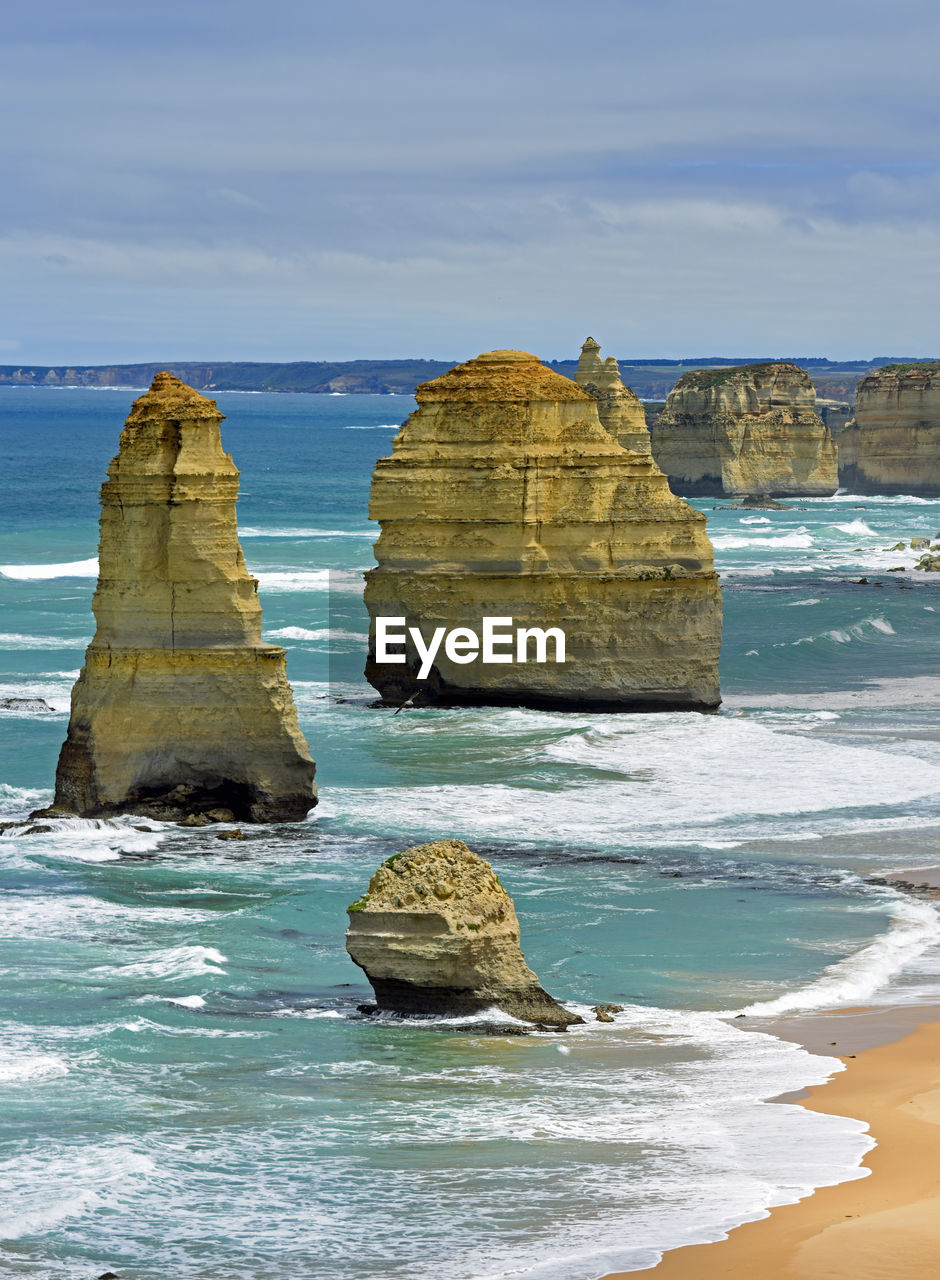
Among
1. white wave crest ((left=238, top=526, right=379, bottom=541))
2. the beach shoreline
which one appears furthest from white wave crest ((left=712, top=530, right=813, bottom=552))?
the beach shoreline

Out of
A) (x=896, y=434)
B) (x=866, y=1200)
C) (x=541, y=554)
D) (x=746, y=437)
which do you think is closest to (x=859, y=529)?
(x=746, y=437)

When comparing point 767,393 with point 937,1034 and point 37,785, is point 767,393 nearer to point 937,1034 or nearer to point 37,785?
point 37,785

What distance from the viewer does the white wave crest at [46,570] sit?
69.9m

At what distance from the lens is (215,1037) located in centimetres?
1888

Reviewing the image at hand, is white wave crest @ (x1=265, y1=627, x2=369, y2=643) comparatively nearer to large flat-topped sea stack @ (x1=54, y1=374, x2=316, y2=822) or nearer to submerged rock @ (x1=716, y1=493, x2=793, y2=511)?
large flat-topped sea stack @ (x1=54, y1=374, x2=316, y2=822)

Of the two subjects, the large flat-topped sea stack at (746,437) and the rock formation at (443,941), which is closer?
the rock formation at (443,941)

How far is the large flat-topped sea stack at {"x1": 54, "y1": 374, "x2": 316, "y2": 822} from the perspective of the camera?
27.5 m

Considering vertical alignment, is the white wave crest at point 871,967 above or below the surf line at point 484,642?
below

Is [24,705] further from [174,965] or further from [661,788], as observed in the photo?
[174,965]

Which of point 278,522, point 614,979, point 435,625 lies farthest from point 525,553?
point 278,522

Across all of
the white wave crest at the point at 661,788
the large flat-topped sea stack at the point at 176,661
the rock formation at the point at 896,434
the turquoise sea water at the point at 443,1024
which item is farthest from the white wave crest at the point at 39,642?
→ the rock formation at the point at 896,434

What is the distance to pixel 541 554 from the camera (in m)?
39.0

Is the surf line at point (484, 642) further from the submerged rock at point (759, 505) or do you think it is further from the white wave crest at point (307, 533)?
the submerged rock at point (759, 505)

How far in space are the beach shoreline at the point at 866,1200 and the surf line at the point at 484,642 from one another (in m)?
19.6
